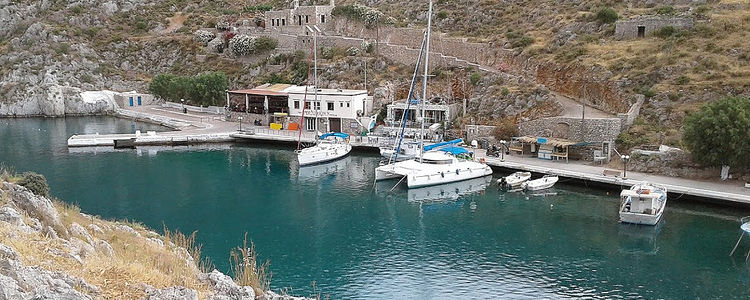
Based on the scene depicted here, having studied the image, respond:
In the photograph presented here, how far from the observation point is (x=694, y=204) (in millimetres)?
34844

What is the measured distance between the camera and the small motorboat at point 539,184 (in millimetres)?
38281

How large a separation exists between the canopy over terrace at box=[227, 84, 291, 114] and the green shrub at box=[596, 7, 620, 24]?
30082 millimetres

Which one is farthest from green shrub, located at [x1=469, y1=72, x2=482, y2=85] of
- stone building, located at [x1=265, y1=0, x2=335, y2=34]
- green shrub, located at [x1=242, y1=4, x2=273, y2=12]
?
green shrub, located at [x1=242, y1=4, x2=273, y2=12]

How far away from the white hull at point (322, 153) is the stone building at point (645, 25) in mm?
26586

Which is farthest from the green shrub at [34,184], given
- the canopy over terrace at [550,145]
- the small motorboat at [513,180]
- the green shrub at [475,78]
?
the green shrub at [475,78]

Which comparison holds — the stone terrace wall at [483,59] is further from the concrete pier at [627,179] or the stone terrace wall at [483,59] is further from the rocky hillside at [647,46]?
the concrete pier at [627,179]

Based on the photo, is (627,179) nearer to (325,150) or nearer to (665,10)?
(325,150)

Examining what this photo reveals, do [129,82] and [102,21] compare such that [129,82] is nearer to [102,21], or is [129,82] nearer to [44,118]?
[44,118]

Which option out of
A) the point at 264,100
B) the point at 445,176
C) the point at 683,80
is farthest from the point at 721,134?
the point at 264,100

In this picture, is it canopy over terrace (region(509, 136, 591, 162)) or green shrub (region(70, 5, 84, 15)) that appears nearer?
canopy over terrace (region(509, 136, 591, 162))

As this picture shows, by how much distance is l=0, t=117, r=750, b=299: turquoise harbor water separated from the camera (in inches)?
972

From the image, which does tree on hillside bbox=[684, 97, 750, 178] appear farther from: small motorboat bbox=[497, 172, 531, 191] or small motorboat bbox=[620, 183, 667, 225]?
small motorboat bbox=[497, 172, 531, 191]

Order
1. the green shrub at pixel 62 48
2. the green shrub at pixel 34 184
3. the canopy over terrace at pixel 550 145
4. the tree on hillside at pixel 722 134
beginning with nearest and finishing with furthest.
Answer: the green shrub at pixel 34 184 < the tree on hillside at pixel 722 134 < the canopy over terrace at pixel 550 145 < the green shrub at pixel 62 48

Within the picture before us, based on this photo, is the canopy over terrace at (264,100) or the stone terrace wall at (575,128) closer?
the stone terrace wall at (575,128)
